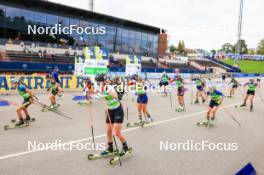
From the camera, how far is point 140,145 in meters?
7.80

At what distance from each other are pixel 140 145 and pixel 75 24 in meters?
36.5

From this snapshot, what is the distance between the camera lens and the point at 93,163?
6.30 metres

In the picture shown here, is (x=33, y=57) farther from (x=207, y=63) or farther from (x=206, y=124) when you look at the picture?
(x=207, y=63)

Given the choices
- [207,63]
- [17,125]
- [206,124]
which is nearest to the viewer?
[17,125]

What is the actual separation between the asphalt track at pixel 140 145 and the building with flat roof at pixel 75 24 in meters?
24.4

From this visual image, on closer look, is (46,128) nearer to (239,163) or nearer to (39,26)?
(239,163)

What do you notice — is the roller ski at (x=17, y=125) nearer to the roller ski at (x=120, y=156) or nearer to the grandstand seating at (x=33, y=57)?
the roller ski at (x=120, y=156)

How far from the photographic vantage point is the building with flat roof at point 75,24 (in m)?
32.9

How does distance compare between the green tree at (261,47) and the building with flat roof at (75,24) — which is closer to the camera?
the building with flat roof at (75,24)

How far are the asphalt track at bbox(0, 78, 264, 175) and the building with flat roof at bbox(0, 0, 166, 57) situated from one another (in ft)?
80.1

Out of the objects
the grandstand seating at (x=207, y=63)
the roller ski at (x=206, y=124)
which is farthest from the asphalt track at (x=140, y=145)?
the grandstand seating at (x=207, y=63)

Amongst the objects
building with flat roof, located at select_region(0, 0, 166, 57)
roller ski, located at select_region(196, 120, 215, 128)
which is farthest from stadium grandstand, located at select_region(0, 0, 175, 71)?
roller ski, located at select_region(196, 120, 215, 128)

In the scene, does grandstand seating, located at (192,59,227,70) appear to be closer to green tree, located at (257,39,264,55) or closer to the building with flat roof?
the building with flat roof

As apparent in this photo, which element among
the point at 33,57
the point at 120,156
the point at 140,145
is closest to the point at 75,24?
the point at 33,57
